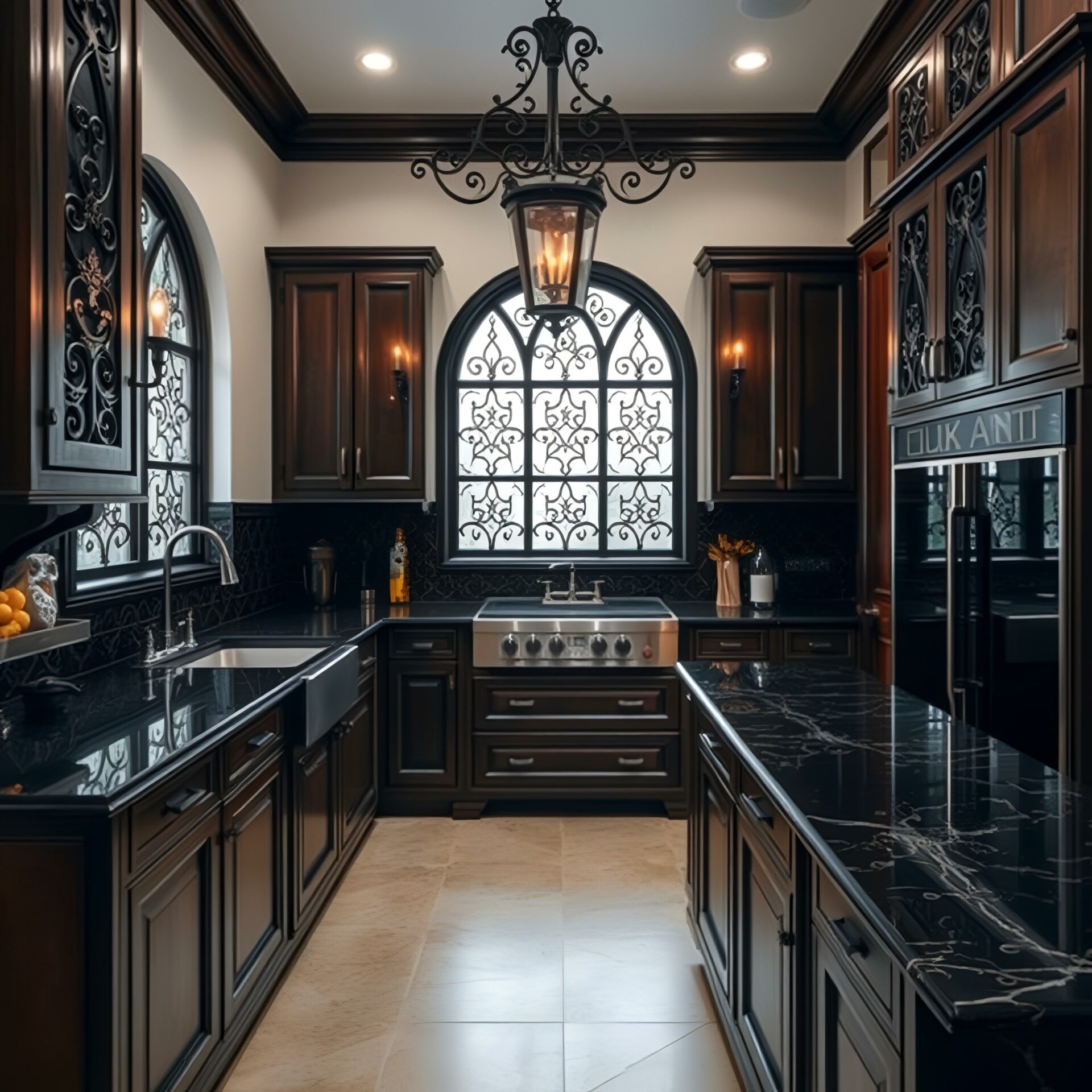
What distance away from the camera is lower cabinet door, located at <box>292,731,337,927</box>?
3.17 m

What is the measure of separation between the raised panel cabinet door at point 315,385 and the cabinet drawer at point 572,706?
4.32ft

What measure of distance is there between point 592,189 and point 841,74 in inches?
111

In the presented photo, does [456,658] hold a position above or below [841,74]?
below

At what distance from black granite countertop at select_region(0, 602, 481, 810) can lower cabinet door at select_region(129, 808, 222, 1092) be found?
224 millimetres

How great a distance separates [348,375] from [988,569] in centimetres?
323

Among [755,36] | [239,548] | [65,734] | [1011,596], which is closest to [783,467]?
[755,36]

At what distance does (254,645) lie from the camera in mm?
3879

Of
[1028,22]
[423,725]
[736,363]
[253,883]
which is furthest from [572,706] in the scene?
[1028,22]

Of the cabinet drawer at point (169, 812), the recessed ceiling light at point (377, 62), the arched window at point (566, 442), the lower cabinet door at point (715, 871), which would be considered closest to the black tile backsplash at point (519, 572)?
the arched window at point (566, 442)

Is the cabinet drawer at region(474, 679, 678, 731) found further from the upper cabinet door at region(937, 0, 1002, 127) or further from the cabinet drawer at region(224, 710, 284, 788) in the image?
the upper cabinet door at region(937, 0, 1002, 127)

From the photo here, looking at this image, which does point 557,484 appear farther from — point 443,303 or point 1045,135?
point 1045,135

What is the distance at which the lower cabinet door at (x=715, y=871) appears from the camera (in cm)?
251

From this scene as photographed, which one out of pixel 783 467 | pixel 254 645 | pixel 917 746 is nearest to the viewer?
pixel 917 746

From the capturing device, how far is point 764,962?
212cm
